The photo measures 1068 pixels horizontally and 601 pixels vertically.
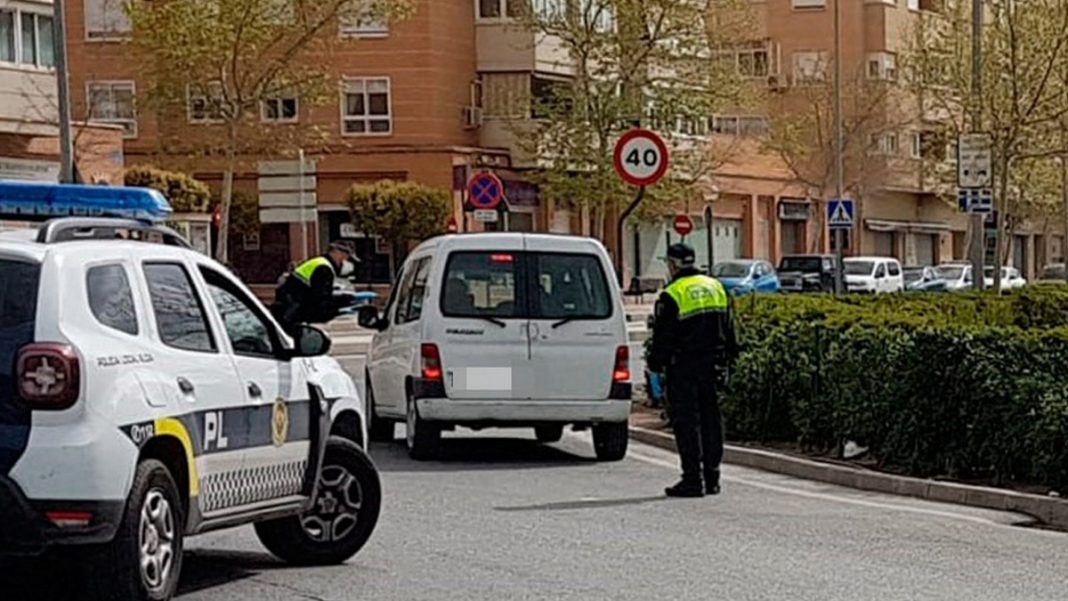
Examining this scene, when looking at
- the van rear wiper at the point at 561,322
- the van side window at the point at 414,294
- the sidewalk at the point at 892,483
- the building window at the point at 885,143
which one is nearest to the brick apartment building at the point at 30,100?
the van side window at the point at 414,294

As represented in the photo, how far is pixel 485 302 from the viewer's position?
15781 millimetres

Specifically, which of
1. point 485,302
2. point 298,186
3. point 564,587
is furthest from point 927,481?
point 298,186

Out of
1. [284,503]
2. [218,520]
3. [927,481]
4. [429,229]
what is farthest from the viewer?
[429,229]

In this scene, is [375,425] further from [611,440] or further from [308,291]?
[611,440]

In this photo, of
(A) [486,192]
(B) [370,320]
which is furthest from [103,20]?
(B) [370,320]

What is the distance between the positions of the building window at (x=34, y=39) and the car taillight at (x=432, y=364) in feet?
92.6

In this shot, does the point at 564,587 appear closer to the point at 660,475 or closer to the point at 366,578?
the point at 366,578

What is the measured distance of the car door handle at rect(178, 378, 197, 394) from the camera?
8.58m

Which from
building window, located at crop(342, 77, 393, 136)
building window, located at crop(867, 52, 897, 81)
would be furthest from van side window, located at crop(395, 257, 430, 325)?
building window, located at crop(867, 52, 897, 81)

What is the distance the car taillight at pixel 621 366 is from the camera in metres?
15.9

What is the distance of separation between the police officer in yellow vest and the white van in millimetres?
1938

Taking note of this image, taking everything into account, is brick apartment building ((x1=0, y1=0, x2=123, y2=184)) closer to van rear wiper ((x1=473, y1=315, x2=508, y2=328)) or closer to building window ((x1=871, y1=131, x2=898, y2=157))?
van rear wiper ((x1=473, y1=315, x2=508, y2=328))

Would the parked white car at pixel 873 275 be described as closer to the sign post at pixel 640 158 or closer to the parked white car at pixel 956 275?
the parked white car at pixel 956 275

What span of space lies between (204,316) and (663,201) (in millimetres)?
43916
